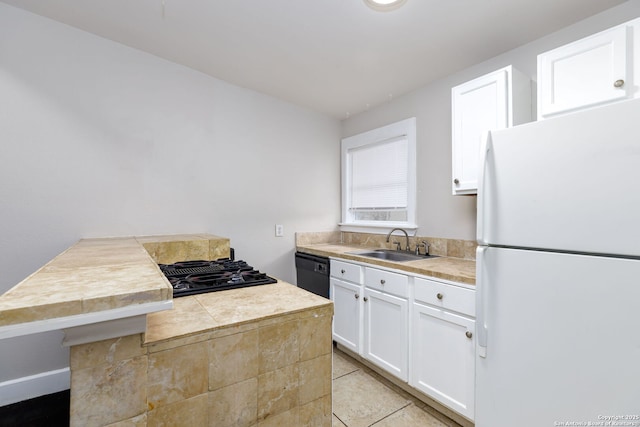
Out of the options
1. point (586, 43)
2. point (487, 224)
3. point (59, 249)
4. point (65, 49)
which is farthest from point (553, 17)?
point (59, 249)

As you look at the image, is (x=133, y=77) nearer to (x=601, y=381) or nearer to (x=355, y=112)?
(x=355, y=112)

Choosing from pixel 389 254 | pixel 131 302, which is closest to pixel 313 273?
pixel 389 254

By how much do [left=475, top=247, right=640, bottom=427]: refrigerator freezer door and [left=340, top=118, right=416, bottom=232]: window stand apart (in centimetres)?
129

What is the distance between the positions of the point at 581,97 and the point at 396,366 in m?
1.84

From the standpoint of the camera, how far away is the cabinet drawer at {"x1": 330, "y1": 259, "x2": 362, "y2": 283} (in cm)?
231

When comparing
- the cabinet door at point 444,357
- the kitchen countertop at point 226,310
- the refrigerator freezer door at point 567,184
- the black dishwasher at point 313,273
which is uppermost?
the refrigerator freezer door at point 567,184

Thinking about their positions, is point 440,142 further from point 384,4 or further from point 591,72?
point 384,4

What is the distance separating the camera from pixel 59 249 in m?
1.96

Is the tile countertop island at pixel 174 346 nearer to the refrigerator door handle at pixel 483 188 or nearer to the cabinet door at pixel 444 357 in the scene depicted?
the refrigerator door handle at pixel 483 188

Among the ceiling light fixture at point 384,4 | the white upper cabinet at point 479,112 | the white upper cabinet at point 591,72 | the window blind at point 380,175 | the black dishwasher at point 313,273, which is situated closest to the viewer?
the white upper cabinet at point 591,72

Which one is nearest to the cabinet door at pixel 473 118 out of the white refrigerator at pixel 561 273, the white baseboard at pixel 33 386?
the white refrigerator at pixel 561 273

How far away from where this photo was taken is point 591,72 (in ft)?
4.51

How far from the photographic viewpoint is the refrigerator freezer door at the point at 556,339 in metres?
1.05

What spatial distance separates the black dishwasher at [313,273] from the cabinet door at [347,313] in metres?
0.10
